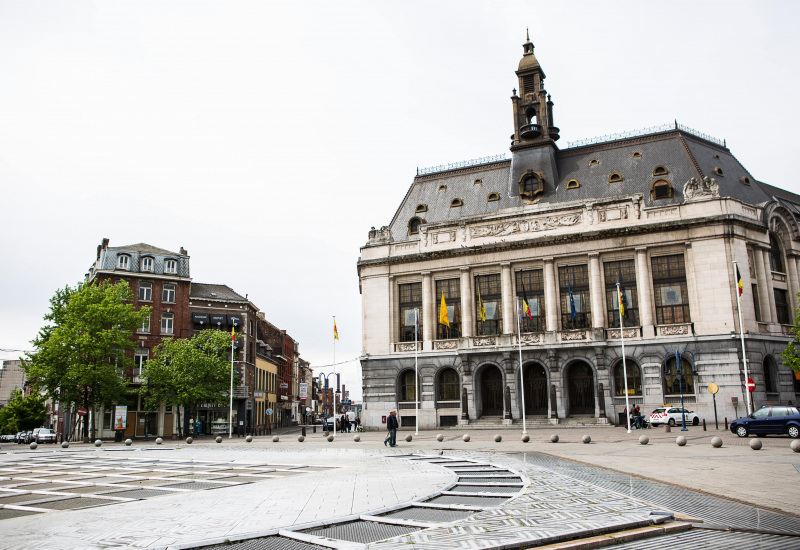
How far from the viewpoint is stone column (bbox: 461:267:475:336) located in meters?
58.2

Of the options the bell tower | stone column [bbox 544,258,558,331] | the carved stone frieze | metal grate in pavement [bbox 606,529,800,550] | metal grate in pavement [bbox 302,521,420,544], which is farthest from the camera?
the bell tower

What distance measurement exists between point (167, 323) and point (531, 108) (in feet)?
140

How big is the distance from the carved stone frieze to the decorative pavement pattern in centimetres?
3874

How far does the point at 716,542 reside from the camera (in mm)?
8414

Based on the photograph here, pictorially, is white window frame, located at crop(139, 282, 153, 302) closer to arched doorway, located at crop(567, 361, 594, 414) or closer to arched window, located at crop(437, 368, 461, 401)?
arched window, located at crop(437, 368, 461, 401)

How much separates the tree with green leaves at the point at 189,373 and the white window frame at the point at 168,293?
23.0ft

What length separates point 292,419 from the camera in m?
117

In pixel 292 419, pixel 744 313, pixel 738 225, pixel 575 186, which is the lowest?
pixel 292 419

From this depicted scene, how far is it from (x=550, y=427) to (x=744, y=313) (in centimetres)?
1715

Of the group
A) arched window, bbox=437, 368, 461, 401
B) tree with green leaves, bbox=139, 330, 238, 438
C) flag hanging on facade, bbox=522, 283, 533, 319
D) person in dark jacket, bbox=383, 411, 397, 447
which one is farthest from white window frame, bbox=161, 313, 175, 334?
person in dark jacket, bbox=383, 411, 397, 447

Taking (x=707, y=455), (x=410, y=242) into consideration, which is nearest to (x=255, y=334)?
(x=410, y=242)

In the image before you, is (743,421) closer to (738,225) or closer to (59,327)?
(738,225)

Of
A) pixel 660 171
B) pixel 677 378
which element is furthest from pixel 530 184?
pixel 677 378

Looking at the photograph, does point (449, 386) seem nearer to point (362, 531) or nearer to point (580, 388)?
point (580, 388)
